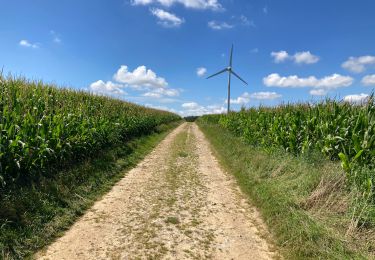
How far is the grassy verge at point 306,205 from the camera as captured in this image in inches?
203

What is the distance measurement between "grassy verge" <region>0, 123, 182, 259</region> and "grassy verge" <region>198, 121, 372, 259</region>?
4232mm

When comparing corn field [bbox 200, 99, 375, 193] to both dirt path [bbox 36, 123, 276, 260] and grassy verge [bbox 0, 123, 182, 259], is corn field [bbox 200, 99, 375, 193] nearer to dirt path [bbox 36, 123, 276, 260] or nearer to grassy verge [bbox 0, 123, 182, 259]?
dirt path [bbox 36, 123, 276, 260]

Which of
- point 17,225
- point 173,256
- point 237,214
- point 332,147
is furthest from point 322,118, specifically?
point 17,225

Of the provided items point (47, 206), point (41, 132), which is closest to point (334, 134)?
point (47, 206)

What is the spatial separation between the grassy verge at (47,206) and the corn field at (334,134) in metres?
6.14

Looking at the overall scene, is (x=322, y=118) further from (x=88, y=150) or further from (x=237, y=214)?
(x=88, y=150)

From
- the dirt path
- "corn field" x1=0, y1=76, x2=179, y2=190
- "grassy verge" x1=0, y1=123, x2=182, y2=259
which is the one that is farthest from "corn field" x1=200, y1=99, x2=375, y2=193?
"corn field" x1=0, y1=76, x2=179, y2=190

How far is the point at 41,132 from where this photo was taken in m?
8.07

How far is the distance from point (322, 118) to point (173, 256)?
731 cm

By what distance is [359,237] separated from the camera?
525cm

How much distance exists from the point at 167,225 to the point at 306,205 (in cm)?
301

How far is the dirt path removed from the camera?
5.32 meters

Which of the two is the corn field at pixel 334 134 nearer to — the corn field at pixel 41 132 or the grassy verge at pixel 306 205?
the grassy verge at pixel 306 205

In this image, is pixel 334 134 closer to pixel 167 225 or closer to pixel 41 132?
pixel 167 225
